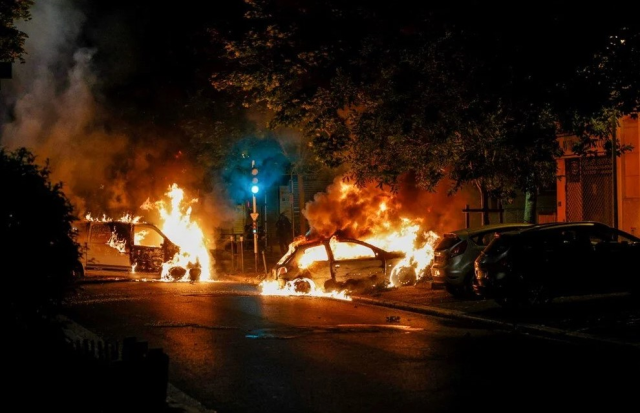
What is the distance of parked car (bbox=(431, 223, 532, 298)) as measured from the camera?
1700 cm

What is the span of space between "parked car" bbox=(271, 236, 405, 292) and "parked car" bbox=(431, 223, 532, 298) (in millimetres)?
1745

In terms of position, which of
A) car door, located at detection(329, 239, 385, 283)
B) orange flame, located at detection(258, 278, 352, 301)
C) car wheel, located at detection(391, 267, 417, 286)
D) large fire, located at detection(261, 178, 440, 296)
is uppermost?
large fire, located at detection(261, 178, 440, 296)

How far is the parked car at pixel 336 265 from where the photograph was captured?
18.7 m

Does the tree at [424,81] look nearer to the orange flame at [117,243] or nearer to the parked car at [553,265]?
the parked car at [553,265]

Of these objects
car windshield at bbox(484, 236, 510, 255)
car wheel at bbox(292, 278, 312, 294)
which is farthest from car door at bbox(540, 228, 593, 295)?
car wheel at bbox(292, 278, 312, 294)

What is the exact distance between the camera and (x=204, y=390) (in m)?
8.73

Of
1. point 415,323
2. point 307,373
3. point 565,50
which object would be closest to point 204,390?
point 307,373

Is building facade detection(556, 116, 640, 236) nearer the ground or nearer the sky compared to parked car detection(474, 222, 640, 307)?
nearer the sky

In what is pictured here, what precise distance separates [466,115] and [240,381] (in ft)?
28.4

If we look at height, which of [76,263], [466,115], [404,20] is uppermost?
[404,20]

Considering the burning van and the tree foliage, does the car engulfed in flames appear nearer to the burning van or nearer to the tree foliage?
the tree foliage

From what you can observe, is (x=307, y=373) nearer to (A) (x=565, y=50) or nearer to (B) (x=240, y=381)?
(B) (x=240, y=381)

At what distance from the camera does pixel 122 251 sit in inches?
899

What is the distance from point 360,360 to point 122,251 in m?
14.2
